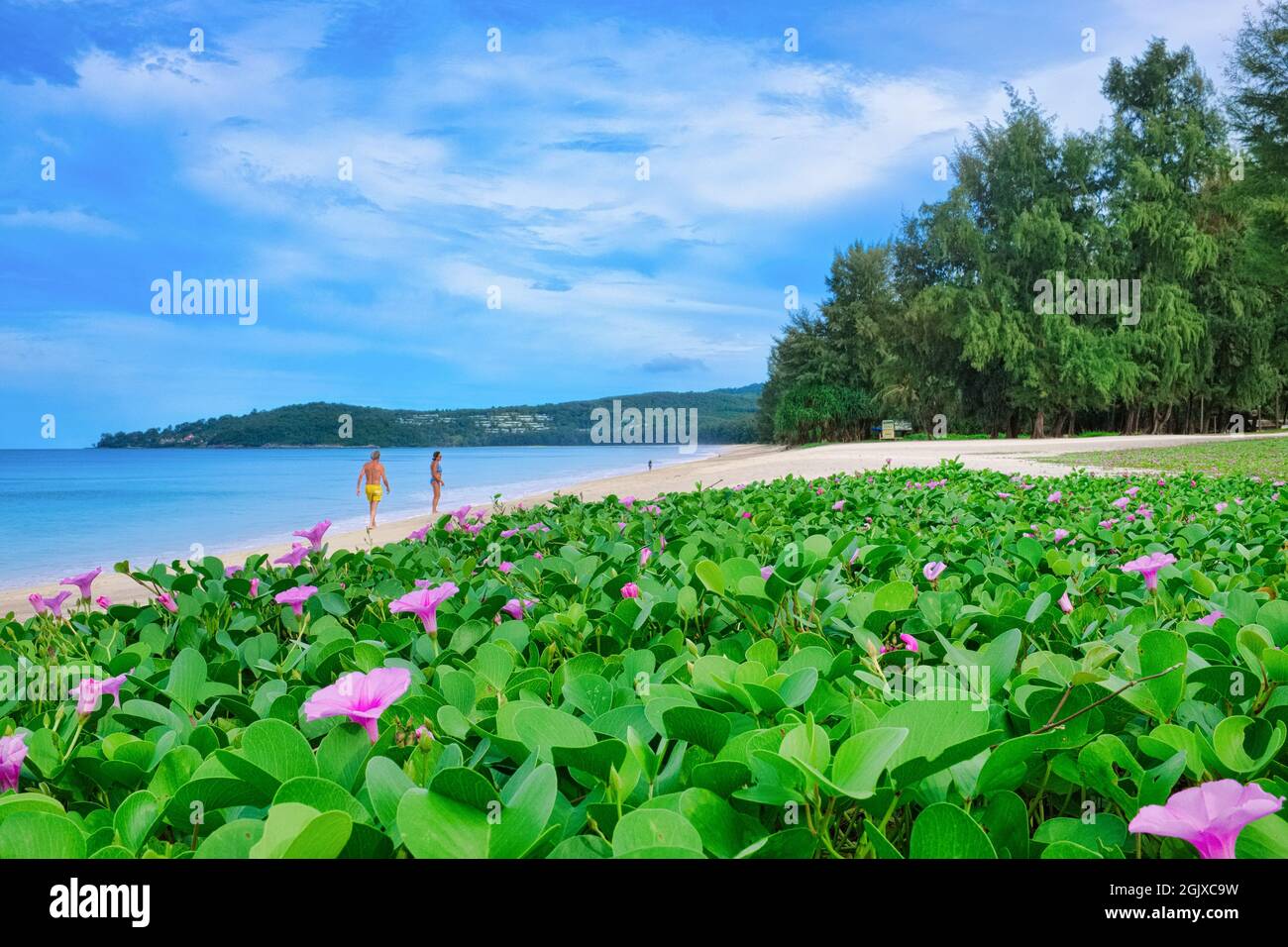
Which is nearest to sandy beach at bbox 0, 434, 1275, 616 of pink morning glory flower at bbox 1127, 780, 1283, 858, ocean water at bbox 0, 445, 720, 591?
ocean water at bbox 0, 445, 720, 591

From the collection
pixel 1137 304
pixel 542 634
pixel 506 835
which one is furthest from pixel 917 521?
pixel 1137 304

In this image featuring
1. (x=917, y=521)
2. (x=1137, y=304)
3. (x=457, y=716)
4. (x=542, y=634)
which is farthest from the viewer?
(x=1137, y=304)

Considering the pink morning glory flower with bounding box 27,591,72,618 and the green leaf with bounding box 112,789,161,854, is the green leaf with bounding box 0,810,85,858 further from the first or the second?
the pink morning glory flower with bounding box 27,591,72,618

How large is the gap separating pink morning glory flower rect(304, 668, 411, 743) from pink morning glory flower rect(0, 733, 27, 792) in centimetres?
34

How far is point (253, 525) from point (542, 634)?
21666mm

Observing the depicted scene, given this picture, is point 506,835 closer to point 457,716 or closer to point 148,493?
point 457,716

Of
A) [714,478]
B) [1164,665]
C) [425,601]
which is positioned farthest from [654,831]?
[714,478]

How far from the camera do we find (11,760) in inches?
37.7

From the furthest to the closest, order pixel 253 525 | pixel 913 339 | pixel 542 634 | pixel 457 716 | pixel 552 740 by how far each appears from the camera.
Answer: pixel 913 339, pixel 253 525, pixel 542 634, pixel 457 716, pixel 552 740

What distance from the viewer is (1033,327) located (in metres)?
31.7

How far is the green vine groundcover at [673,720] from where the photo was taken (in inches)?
27.3

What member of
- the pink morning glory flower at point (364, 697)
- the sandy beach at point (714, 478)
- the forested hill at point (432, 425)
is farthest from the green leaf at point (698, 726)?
the forested hill at point (432, 425)

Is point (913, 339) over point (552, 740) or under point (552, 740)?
over
